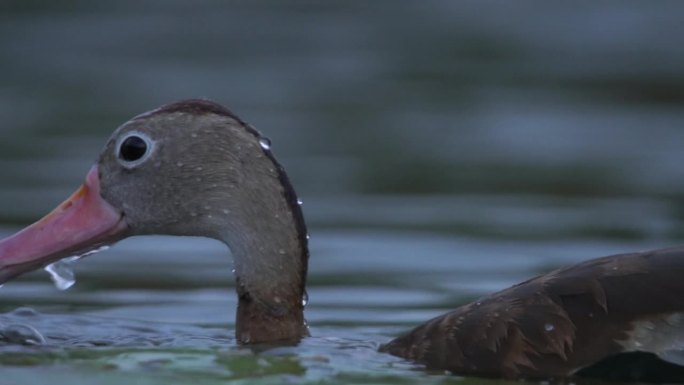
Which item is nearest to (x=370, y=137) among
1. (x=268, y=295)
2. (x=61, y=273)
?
(x=61, y=273)

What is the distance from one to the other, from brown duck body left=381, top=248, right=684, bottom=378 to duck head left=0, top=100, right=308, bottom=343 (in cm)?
107

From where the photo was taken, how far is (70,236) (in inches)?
401

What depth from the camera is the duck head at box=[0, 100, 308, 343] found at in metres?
9.91

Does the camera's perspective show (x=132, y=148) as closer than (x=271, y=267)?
No

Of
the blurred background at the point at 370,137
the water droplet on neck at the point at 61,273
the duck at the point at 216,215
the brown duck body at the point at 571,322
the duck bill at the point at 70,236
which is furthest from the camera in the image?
the blurred background at the point at 370,137

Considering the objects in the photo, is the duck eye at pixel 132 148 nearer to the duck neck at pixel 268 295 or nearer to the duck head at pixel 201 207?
the duck head at pixel 201 207

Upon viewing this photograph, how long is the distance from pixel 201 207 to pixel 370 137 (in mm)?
8170

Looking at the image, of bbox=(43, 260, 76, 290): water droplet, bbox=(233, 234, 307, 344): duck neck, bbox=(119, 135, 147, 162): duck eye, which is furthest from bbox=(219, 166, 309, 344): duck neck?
bbox=(43, 260, 76, 290): water droplet

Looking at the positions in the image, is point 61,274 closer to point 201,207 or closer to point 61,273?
point 61,273

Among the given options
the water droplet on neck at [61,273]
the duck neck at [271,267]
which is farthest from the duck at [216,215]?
the water droplet on neck at [61,273]

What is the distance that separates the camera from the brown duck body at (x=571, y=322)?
855 centimetres

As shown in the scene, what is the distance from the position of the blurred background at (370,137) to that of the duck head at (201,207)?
0.36 metres

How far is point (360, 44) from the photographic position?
77.3 feet

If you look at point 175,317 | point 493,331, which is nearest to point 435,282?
point 175,317
